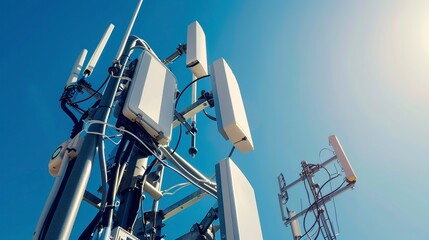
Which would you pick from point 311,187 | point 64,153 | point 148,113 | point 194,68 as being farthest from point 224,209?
point 311,187

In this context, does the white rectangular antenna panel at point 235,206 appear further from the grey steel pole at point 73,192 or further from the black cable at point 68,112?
the black cable at point 68,112

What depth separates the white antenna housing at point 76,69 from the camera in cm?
305

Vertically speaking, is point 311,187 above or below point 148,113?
above

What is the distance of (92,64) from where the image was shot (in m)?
3.12

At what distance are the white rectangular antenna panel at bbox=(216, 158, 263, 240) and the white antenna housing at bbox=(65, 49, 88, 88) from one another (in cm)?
174

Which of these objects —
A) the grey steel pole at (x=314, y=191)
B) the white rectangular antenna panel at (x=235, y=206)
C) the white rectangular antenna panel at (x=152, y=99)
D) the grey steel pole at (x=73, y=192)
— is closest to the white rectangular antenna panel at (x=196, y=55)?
the white rectangular antenna panel at (x=152, y=99)

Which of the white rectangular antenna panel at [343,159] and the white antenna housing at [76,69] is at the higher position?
the white rectangular antenna panel at [343,159]

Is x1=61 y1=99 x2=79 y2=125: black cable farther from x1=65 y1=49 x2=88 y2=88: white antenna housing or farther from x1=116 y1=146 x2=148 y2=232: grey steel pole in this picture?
x1=116 y1=146 x2=148 y2=232: grey steel pole

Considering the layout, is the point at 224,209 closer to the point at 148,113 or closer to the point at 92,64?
the point at 148,113

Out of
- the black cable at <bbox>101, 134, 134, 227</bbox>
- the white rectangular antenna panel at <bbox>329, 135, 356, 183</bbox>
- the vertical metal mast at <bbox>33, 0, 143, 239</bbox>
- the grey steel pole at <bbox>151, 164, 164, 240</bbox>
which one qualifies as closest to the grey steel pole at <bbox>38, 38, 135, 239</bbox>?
the vertical metal mast at <bbox>33, 0, 143, 239</bbox>

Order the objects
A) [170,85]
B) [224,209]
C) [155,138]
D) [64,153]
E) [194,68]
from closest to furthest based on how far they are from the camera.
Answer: [224,209] < [64,153] < [155,138] < [170,85] < [194,68]

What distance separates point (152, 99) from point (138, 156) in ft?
1.42

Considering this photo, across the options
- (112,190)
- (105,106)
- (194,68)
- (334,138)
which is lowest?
(112,190)

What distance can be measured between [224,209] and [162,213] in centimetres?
136
